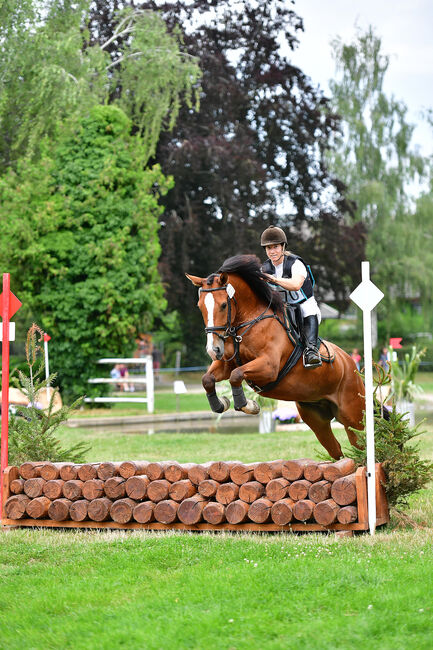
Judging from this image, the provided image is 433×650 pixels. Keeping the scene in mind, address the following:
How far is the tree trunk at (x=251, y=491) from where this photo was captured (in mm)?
6016

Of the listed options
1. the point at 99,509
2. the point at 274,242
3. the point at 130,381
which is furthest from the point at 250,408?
the point at 130,381

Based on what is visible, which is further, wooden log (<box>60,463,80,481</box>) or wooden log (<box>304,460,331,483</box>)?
wooden log (<box>60,463,80,481</box>)

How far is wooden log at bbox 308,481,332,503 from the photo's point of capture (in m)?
5.86

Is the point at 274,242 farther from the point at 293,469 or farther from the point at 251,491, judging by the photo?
the point at 251,491

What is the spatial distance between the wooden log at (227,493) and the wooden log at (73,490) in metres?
1.22

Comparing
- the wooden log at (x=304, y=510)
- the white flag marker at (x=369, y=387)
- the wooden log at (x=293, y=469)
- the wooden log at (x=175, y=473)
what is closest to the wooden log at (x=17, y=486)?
the wooden log at (x=175, y=473)

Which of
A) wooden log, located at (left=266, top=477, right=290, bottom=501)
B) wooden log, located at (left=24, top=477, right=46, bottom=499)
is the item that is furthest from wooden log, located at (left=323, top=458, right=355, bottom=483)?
wooden log, located at (left=24, top=477, right=46, bottom=499)

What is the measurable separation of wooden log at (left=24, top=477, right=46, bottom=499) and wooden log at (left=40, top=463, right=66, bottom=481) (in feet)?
0.16

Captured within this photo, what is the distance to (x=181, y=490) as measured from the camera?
246 inches

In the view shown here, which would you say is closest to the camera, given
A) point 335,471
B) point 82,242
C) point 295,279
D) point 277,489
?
point 335,471

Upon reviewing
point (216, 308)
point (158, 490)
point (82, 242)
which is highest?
point (82, 242)

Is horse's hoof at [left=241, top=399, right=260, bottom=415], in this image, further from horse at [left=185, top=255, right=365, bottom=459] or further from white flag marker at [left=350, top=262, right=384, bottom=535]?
white flag marker at [left=350, top=262, right=384, bottom=535]

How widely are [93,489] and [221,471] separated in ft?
3.68

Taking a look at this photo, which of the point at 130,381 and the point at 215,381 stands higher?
the point at 215,381
